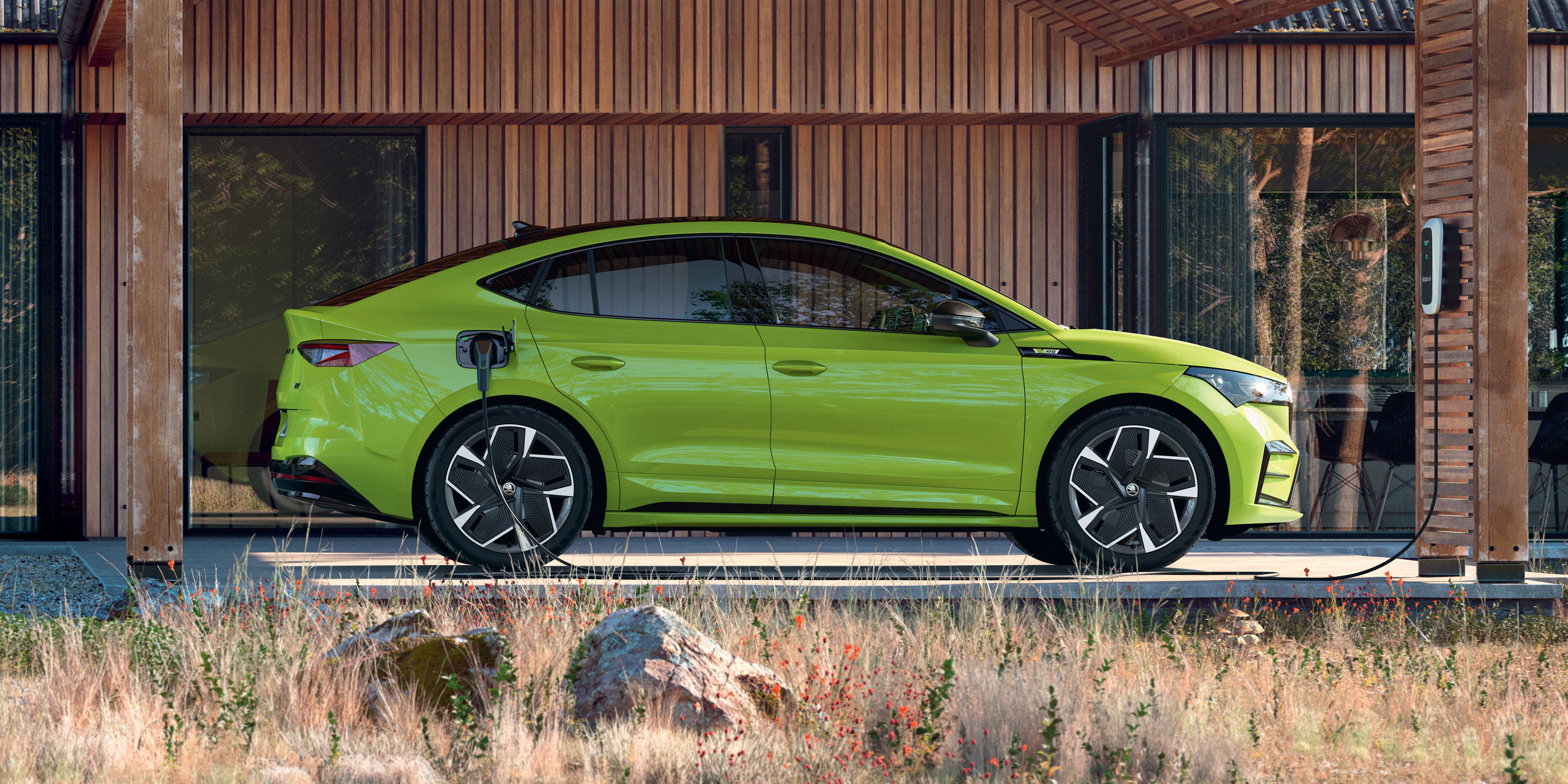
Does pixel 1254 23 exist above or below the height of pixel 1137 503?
above

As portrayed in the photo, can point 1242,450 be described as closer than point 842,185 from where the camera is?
Yes

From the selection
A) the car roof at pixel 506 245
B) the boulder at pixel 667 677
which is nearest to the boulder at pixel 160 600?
the car roof at pixel 506 245

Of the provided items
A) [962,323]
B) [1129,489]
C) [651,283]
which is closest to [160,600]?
[651,283]

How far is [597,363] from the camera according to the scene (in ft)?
23.5

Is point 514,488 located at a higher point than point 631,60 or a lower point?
lower

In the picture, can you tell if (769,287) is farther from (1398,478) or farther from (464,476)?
(1398,478)

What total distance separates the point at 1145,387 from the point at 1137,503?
0.56 metres

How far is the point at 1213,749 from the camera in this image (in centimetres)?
499

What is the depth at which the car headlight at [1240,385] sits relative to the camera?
754 centimetres

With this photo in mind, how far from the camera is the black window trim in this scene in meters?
7.29

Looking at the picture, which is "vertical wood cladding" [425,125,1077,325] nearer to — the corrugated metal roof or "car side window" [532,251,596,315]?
the corrugated metal roof

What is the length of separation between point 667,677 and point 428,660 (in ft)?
3.07

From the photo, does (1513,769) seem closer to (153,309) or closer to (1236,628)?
(1236,628)

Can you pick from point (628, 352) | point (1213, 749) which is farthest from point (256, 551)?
point (1213, 749)
